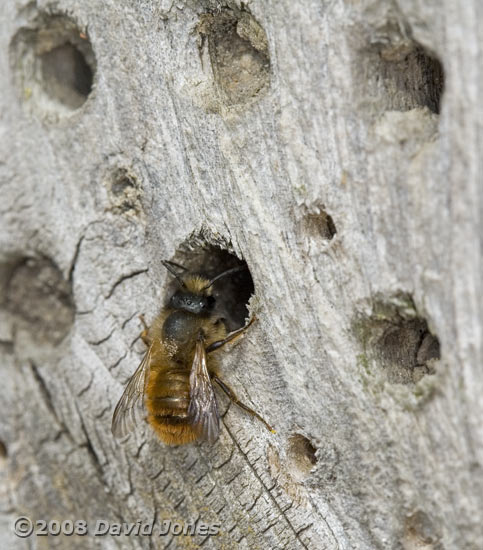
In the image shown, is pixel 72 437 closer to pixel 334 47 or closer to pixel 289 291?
pixel 289 291

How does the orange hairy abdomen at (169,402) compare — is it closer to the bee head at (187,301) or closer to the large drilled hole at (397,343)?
the bee head at (187,301)

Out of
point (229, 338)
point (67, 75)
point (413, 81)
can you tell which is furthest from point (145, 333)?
point (413, 81)

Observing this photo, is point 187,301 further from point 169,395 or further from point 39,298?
point 39,298

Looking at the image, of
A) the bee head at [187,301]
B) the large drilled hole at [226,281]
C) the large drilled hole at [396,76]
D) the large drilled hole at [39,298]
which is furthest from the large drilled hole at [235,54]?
the large drilled hole at [39,298]

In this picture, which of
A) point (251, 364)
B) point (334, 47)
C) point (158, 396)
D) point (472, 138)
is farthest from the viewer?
point (158, 396)

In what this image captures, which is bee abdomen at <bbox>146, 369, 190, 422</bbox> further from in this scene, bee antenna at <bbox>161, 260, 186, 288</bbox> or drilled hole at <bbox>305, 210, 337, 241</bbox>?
drilled hole at <bbox>305, 210, 337, 241</bbox>

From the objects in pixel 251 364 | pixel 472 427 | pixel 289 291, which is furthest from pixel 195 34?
pixel 472 427
